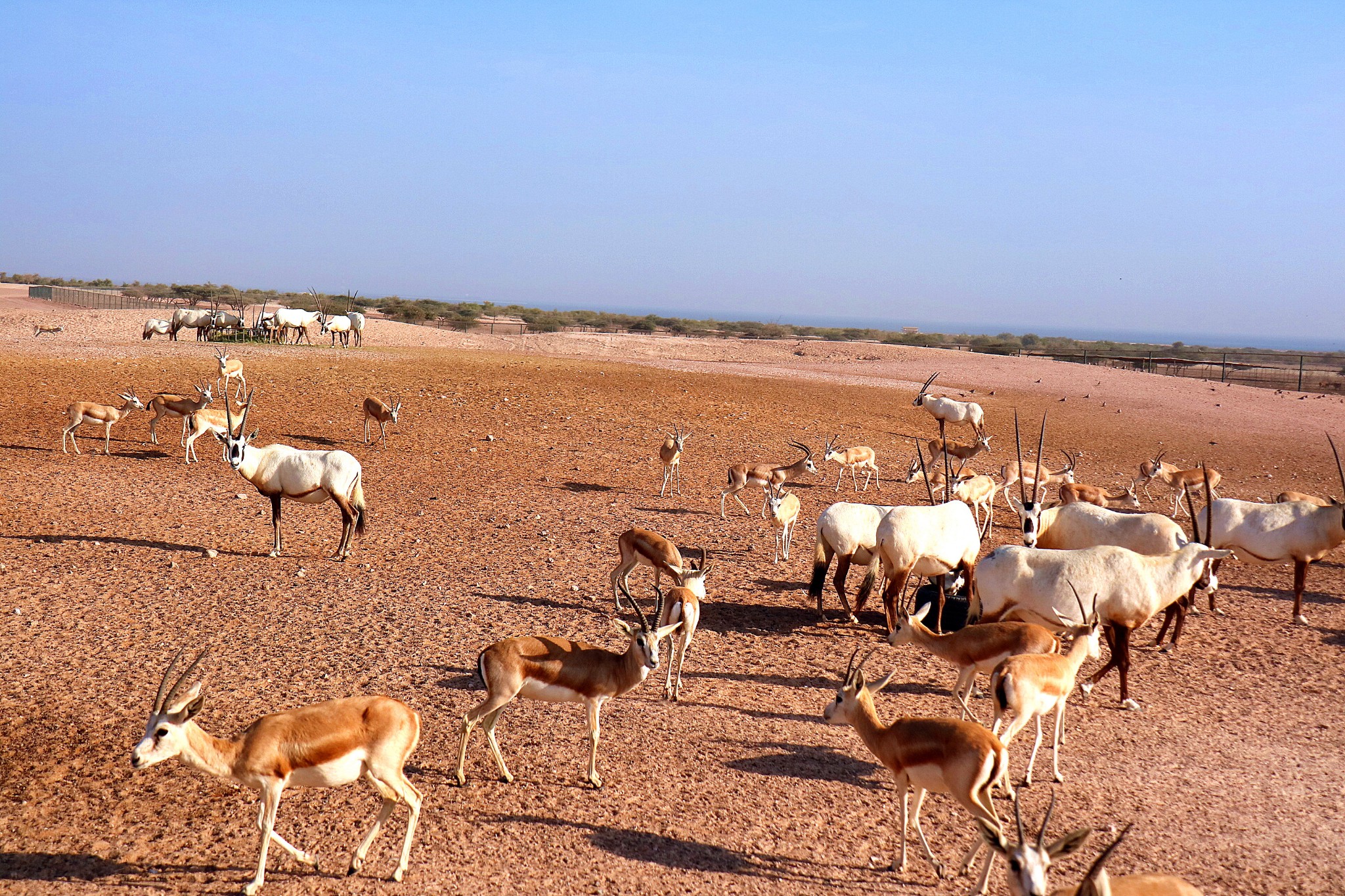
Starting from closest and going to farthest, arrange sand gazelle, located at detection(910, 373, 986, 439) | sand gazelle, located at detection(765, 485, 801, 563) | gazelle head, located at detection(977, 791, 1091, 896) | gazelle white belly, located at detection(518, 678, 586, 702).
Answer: gazelle head, located at detection(977, 791, 1091, 896), gazelle white belly, located at detection(518, 678, 586, 702), sand gazelle, located at detection(765, 485, 801, 563), sand gazelle, located at detection(910, 373, 986, 439)

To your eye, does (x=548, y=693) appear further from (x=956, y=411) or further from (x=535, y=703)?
(x=956, y=411)

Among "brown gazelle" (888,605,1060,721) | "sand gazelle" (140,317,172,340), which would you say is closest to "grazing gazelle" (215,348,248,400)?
"sand gazelle" (140,317,172,340)

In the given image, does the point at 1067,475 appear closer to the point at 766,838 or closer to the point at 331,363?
the point at 766,838

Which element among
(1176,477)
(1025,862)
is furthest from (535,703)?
(1176,477)

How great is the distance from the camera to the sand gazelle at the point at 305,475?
11656 mm

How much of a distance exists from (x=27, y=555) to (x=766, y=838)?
30.3 feet

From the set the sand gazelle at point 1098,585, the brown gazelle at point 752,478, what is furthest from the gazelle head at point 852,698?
the brown gazelle at point 752,478

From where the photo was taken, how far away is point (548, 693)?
21.1ft

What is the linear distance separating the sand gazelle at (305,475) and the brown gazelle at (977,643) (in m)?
7.21

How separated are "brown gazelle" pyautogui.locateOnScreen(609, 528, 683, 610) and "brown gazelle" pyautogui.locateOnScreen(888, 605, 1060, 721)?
2641 mm

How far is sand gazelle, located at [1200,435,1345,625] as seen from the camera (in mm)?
11031

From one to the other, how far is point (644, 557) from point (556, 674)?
367 centimetres

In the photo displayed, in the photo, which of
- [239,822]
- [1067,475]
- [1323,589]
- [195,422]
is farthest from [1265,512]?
[195,422]

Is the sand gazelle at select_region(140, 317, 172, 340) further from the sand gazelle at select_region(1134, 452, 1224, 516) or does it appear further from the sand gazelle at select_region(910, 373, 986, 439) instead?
the sand gazelle at select_region(1134, 452, 1224, 516)
